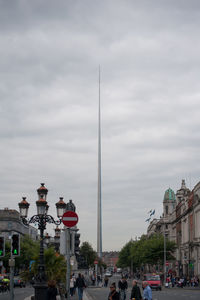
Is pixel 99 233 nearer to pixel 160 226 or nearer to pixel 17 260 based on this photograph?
pixel 17 260

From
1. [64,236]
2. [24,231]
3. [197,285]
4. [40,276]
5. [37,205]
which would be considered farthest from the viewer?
[24,231]

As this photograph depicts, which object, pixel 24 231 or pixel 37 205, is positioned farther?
pixel 24 231

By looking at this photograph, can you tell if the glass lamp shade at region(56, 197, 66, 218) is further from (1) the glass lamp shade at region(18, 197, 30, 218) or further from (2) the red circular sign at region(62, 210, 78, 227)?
(2) the red circular sign at region(62, 210, 78, 227)

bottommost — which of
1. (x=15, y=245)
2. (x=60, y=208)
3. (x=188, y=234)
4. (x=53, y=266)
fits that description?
(x=53, y=266)

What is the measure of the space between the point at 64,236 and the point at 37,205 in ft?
23.9

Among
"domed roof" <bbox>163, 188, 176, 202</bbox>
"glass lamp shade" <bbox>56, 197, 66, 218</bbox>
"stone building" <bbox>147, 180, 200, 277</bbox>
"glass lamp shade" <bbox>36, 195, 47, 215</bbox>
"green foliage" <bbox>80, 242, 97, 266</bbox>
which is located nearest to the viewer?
"glass lamp shade" <bbox>36, 195, 47, 215</bbox>

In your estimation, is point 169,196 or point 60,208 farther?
point 169,196

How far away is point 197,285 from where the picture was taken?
8081 centimetres

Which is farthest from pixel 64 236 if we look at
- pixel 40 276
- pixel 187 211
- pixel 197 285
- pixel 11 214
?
pixel 11 214

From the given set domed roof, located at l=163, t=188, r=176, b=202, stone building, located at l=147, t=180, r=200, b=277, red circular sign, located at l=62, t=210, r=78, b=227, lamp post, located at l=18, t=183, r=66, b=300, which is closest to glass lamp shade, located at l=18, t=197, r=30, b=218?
lamp post, located at l=18, t=183, r=66, b=300

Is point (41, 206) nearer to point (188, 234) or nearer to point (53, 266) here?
point (53, 266)

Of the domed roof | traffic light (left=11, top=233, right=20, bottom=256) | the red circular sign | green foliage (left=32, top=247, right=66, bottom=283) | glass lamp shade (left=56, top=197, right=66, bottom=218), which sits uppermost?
the domed roof

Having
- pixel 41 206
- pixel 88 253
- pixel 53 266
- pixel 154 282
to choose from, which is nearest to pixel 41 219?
pixel 41 206

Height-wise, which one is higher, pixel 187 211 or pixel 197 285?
pixel 187 211
